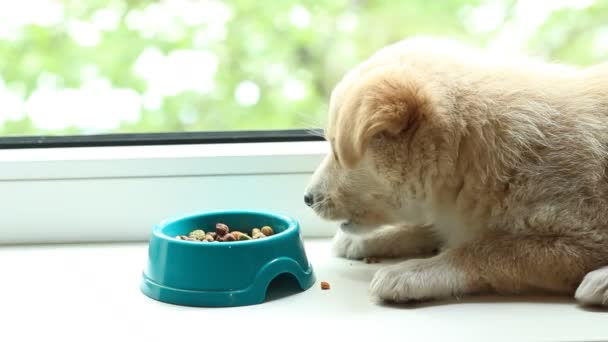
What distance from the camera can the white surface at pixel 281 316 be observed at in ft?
3.64

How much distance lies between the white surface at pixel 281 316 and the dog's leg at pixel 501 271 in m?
0.02

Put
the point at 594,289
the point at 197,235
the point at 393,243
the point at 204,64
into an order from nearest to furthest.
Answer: the point at 594,289, the point at 197,235, the point at 393,243, the point at 204,64

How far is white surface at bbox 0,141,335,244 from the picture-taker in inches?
61.9

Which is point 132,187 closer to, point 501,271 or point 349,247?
point 349,247

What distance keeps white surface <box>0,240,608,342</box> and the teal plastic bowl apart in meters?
0.02

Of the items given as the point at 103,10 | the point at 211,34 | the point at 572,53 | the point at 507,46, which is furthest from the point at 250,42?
the point at 572,53

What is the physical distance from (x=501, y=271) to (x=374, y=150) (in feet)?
0.87

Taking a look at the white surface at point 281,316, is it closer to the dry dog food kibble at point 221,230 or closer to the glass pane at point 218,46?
the dry dog food kibble at point 221,230

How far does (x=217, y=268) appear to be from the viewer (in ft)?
3.97

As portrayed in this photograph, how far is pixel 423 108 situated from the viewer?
3.90 ft

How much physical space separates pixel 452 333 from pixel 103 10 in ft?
4.73

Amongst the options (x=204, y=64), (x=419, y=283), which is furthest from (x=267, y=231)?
(x=204, y=64)

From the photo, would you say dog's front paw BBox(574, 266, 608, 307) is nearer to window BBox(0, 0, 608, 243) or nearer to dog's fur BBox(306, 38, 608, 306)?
dog's fur BBox(306, 38, 608, 306)

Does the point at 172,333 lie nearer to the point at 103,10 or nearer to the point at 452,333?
the point at 452,333
